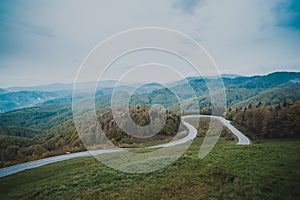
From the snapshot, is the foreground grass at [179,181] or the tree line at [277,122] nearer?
the foreground grass at [179,181]

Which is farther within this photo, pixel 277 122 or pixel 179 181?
pixel 277 122

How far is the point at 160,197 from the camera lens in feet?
53.5

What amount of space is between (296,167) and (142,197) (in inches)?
577

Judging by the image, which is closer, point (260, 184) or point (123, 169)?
point (260, 184)

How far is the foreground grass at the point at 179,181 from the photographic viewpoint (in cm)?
1662

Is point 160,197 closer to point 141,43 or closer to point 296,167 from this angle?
point 141,43

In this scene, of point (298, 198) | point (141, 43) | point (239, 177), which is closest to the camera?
point (298, 198)

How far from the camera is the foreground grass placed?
16.6 metres

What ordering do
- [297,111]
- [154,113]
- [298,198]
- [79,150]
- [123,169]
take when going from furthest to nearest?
[154,113] → [297,111] → [79,150] → [123,169] → [298,198]

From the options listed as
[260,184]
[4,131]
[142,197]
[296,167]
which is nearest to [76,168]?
[142,197]

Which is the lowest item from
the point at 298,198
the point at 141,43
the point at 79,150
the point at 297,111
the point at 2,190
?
the point at 79,150

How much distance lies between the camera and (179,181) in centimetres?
1898

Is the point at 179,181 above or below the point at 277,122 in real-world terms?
below

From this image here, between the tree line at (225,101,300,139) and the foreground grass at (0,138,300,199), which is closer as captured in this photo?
the foreground grass at (0,138,300,199)
